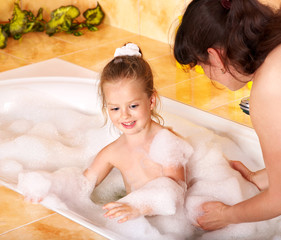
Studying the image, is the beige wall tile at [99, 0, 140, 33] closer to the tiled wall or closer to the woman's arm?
the tiled wall

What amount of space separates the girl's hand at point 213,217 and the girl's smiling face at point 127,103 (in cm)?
32

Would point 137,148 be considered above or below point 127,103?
below

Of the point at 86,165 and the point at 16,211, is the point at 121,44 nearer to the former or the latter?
the point at 86,165

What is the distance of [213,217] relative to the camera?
4.85ft

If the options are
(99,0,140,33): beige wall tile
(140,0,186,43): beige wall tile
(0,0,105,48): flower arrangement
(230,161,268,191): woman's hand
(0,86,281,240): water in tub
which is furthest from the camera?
(99,0,140,33): beige wall tile

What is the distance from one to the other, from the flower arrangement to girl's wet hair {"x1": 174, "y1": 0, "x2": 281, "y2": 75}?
2141 millimetres

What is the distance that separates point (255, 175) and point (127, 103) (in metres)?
0.46

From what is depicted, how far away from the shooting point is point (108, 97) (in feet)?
5.37

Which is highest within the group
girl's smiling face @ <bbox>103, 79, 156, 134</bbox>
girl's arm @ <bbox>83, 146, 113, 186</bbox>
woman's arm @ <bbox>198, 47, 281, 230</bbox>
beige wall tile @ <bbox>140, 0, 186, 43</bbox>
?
woman's arm @ <bbox>198, 47, 281, 230</bbox>

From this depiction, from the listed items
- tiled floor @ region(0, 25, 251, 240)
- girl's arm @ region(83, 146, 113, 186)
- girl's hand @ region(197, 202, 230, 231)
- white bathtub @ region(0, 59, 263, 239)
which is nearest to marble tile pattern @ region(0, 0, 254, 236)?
tiled floor @ region(0, 25, 251, 240)

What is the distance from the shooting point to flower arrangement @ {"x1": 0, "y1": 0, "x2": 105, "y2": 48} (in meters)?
3.28

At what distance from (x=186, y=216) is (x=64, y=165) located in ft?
1.83

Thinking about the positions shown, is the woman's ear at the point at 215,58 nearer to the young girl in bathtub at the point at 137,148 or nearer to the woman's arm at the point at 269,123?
the woman's arm at the point at 269,123

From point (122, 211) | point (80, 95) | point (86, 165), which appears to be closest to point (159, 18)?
point (80, 95)
